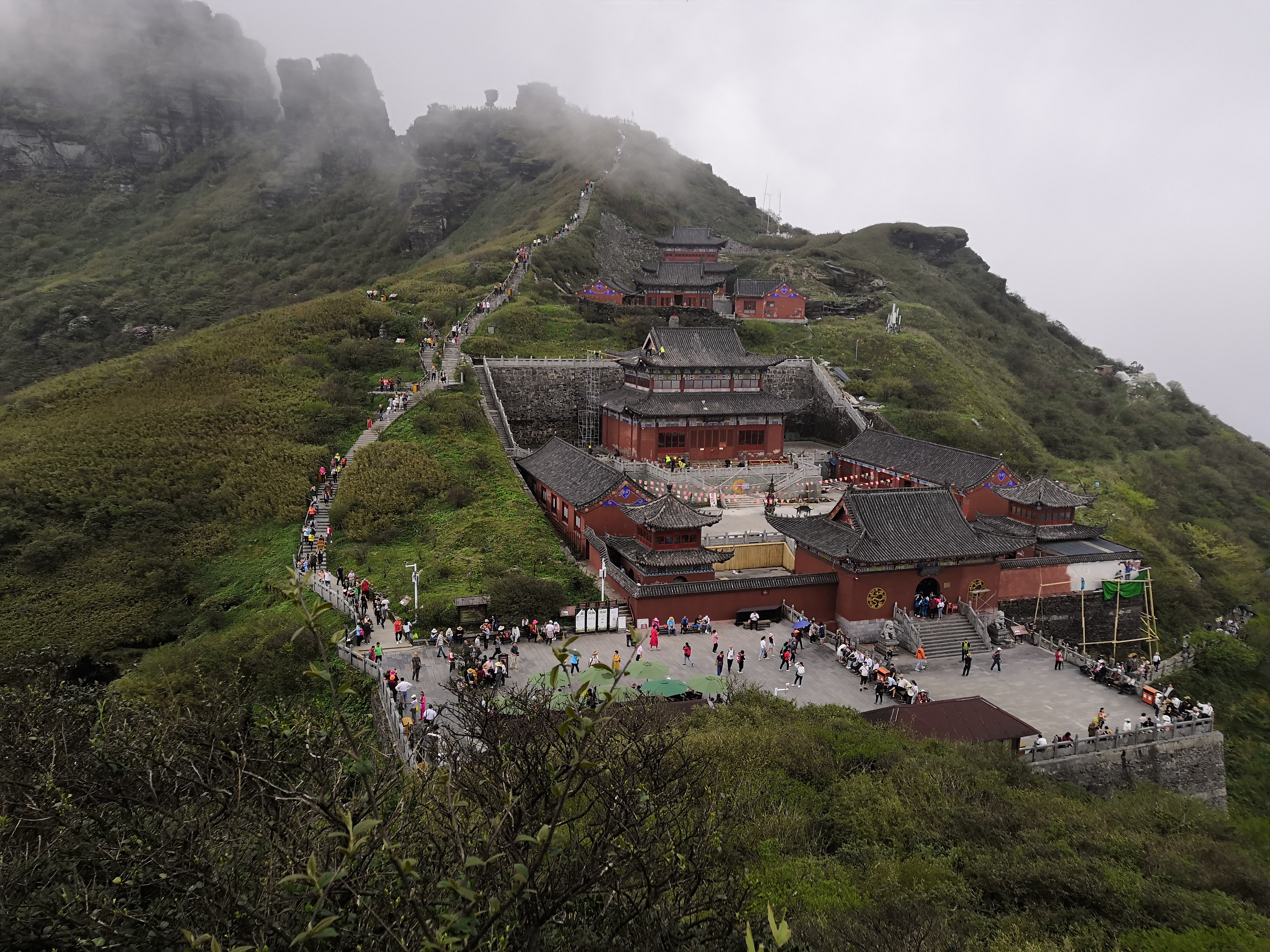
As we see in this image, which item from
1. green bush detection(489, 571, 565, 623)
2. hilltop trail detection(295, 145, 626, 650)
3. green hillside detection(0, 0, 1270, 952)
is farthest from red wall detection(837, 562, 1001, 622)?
hilltop trail detection(295, 145, 626, 650)

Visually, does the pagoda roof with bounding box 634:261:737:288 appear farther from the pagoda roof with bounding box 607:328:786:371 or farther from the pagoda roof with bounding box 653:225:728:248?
the pagoda roof with bounding box 607:328:786:371

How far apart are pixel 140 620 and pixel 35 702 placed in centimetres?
1979

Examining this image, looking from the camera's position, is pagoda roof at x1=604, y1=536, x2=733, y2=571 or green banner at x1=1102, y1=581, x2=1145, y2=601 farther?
green banner at x1=1102, y1=581, x2=1145, y2=601

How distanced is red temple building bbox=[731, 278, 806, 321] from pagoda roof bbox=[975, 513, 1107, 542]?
40.1 meters

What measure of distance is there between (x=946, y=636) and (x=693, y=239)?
211ft

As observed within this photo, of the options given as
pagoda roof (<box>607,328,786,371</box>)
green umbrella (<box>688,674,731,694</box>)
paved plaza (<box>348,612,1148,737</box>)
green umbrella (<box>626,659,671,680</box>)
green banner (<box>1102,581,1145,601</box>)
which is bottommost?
paved plaza (<box>348,612,1148,737</box>)

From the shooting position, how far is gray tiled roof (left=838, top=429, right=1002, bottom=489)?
123 ft

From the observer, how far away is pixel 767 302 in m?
72.2

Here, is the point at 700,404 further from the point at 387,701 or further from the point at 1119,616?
the point at 387,701

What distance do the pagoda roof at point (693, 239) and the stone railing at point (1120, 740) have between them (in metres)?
67.9

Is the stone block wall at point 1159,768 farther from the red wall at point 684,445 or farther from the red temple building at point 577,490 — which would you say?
the red wall at point 684,445

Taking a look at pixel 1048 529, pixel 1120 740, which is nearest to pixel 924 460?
pixel 1048 529

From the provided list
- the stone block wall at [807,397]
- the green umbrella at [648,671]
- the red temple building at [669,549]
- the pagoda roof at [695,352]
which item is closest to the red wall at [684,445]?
the pagoda roof at [695,352]

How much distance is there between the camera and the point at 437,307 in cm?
6162
